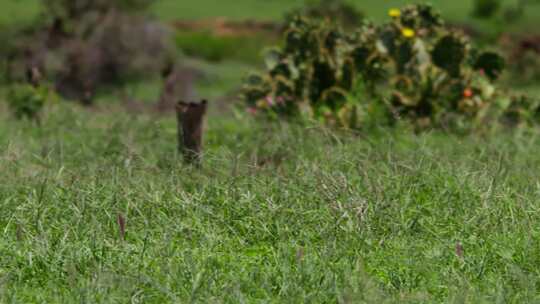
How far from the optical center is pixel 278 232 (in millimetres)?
5473

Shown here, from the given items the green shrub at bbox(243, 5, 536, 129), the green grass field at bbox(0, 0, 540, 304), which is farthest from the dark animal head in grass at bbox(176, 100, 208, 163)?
the green shrub at bbox(243, 5, 536, 129)

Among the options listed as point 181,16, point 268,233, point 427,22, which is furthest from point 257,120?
point 181,16

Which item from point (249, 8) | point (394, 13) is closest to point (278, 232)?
point (394, 13)

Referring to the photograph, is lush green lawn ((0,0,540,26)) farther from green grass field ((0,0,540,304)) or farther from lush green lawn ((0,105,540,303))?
lush green lawn ((0,105,540,303))

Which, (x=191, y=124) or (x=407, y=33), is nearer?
(x=191, y=124)

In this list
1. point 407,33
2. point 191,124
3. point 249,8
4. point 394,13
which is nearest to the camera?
point 191,124

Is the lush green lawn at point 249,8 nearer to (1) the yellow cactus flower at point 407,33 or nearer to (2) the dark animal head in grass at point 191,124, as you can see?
(1) the yellow cactus flower at point 407,33

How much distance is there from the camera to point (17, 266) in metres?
5.05

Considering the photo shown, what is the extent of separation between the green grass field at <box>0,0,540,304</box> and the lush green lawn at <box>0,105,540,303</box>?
0.01m

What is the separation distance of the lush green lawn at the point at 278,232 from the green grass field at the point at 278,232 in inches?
0.4

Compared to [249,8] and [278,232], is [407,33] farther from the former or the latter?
[249,8]

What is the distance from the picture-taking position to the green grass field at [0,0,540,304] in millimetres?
4699

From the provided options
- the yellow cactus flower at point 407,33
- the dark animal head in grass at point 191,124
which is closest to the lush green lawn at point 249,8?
the yellow cactus flower at point 407,33

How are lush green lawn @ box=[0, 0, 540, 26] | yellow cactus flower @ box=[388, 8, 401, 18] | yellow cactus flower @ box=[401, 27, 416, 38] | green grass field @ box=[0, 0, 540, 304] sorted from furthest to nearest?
lush green lawn @ box=[0, 0, 540, 26]
yellow cactus flower @ box=[388, 8, 401, 18]
yellow cactus flower @ box=[401, 27, 416, 38]
green grass field @ box=[0, 0, 540, 304]
